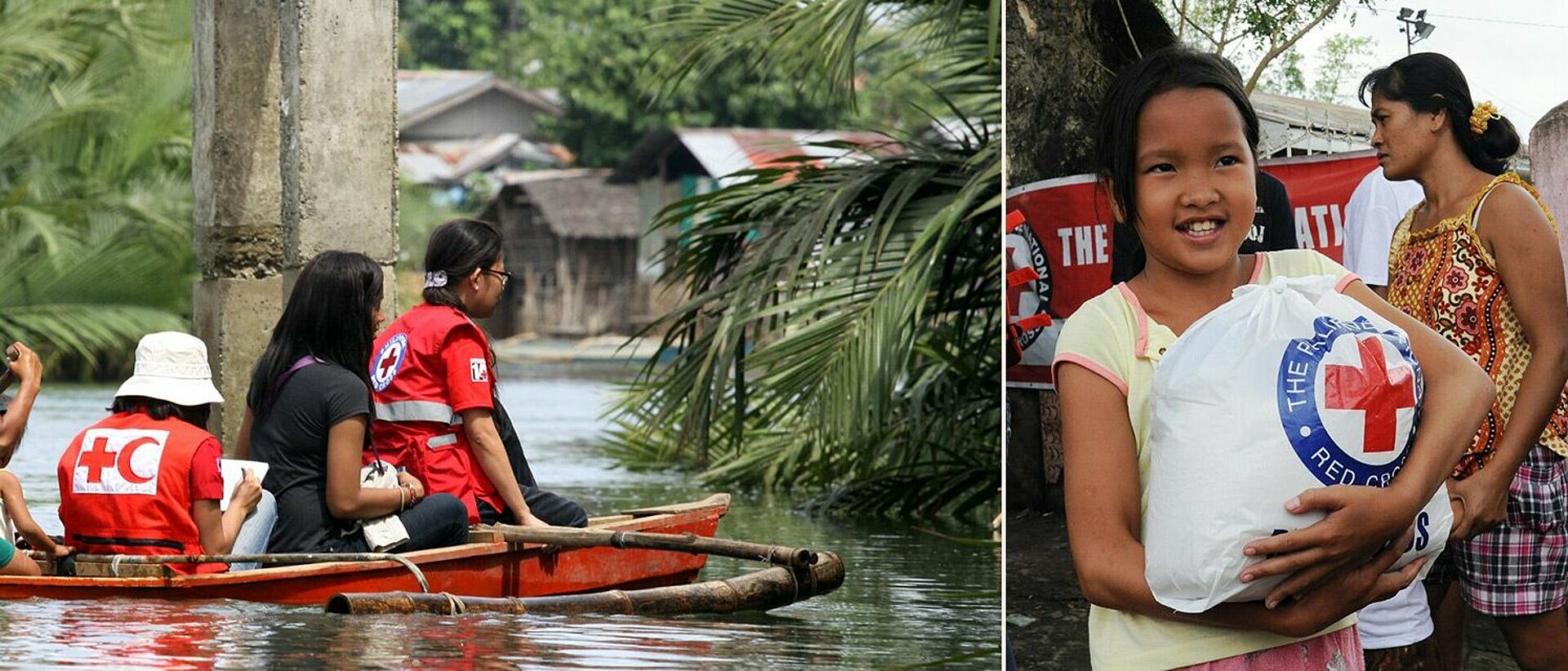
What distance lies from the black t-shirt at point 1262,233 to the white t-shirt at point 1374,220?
0.38 ft

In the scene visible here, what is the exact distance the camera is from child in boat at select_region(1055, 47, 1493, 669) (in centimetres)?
268

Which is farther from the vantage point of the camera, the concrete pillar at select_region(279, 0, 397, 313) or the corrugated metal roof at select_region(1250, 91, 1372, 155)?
the concrete pillar at select_region(279, 0, 397, 313)

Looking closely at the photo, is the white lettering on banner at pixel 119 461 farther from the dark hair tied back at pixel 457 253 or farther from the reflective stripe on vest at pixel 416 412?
the dark hair tied back at pixel 457 253

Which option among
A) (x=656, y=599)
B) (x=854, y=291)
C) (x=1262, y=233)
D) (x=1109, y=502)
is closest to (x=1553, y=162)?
(x=1262, y=233)

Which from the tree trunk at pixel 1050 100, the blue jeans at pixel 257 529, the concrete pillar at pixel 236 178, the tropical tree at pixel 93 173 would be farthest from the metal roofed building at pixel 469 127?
the tree trunk at pixel 1050 100

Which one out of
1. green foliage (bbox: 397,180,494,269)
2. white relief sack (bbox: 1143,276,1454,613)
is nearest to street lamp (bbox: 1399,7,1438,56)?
white relief sack (bbox: 1143,276,1454,613)

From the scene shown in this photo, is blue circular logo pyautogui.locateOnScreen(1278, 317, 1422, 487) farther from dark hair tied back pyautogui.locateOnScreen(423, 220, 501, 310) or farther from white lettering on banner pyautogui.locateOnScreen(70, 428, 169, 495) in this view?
dark hair tied back pyautogui.locateOnScreen(423, 220, 501, 310)

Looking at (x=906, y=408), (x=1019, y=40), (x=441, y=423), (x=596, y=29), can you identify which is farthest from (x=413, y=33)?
(x=1019, y=40)

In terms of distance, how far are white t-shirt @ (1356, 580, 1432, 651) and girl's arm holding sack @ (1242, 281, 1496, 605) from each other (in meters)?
0.62

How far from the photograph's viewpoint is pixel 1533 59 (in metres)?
3.27

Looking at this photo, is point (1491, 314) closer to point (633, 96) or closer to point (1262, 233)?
point (1262, 233)

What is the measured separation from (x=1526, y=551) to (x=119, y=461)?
454cm

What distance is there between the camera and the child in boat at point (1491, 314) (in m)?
3.22

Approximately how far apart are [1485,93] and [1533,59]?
9 cm
